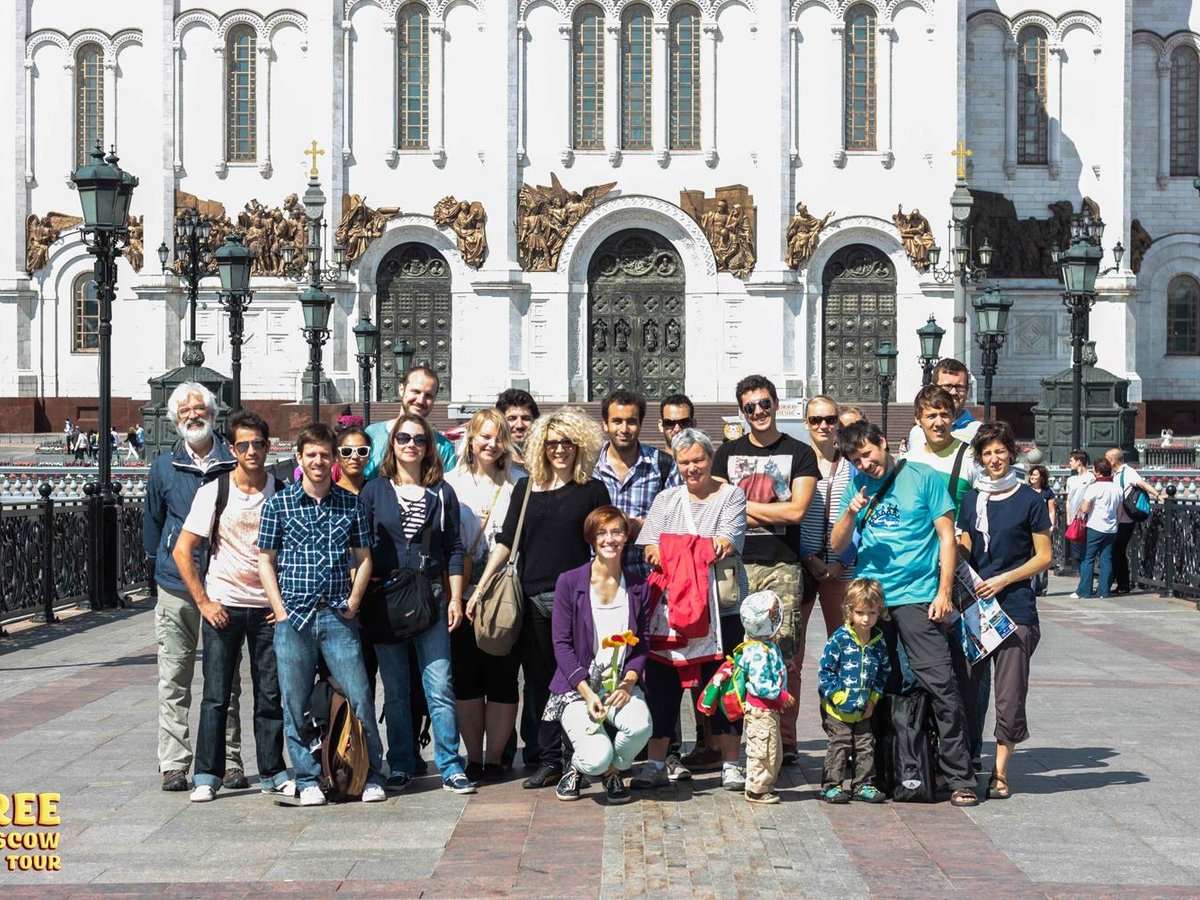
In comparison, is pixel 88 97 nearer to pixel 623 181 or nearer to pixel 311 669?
pixel 623 181

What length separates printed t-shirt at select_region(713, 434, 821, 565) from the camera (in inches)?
412

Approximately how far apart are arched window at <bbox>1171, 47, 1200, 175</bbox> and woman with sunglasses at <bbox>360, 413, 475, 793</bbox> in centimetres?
4554

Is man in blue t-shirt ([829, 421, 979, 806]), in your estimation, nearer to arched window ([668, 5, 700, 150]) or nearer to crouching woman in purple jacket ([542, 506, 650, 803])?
crouching woman in purple jacket ([542, 506, 650, 803])

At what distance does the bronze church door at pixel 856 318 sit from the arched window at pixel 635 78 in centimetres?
581

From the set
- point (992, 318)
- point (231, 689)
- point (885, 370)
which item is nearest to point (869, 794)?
point (231, 689)

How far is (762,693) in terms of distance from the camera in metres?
9.73

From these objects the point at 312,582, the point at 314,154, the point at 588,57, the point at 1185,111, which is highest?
the point at 588,57

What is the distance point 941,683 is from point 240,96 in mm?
42434

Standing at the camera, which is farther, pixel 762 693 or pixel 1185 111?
pixel 1185 111

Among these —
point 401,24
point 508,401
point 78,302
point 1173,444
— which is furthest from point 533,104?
point 508,401

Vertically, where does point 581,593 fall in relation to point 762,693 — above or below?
above

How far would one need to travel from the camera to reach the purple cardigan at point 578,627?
9.87 meters

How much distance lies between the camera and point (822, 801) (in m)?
9.76

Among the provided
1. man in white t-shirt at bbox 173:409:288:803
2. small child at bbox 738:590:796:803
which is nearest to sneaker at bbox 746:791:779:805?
small child at bbox 738:590:796:803
